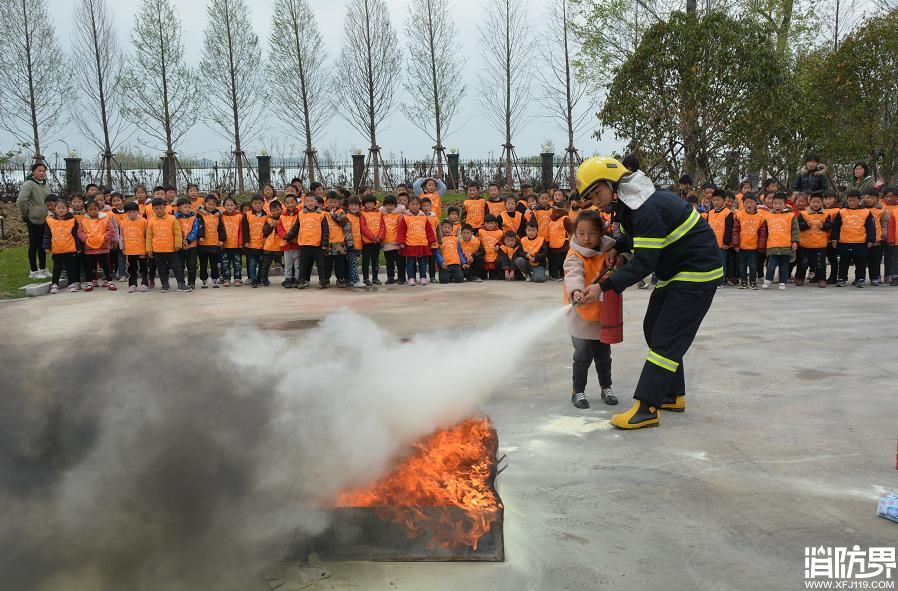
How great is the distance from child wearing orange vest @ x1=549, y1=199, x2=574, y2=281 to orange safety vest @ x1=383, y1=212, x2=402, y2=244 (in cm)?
295

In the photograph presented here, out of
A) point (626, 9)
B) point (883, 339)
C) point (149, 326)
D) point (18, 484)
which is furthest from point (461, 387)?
point (626, 9)

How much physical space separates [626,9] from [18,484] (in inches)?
1019

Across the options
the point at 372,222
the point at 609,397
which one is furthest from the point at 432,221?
the point at 609,397

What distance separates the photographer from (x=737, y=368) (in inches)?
267

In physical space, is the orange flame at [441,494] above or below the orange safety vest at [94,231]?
below

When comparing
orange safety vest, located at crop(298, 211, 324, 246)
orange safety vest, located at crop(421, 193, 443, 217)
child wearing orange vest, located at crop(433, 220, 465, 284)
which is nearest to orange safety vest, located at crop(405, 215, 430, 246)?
child wearing orange vest, located at crop(433, 220, 465, 284)

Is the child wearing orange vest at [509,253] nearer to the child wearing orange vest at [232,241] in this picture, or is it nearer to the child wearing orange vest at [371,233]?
the child wearing orange vest at [371,233]

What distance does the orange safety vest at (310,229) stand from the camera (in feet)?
42.2

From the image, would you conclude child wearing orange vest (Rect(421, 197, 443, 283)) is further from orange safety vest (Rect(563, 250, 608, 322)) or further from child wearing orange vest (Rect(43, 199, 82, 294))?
orange safety vest (Rect(563, 250, 608, 322))

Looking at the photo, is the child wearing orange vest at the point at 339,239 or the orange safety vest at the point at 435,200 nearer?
A: the child wearing orange vest at the point at 339,239

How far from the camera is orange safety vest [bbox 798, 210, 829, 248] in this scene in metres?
12.8

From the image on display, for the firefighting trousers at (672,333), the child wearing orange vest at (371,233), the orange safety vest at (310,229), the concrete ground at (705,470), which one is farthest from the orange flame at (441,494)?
the child wearing orange vest at (371,233)

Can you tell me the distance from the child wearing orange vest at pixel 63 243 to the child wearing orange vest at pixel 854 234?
1325 centimetres

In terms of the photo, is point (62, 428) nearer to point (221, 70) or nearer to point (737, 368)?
point (737, 368)
